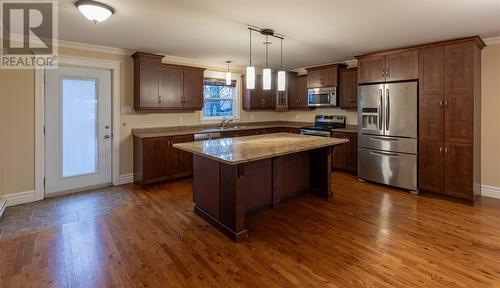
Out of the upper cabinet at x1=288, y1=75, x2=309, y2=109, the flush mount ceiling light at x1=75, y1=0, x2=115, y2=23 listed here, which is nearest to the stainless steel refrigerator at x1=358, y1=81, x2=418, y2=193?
the upper cabinet at x1=288, y1=75, x2=309, y2=109

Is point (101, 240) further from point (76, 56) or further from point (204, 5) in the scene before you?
point (76, 56)

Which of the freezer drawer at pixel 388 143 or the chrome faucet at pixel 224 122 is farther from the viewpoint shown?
the chrome faucet at pixel 224 122

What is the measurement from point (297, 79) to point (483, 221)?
185 inches

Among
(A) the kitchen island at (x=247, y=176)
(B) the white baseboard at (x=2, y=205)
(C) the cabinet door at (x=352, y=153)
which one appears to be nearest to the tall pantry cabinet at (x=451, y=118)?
(C) the cabinet door at (x=352, y=153)

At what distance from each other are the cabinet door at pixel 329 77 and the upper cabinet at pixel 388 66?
92 centimetres

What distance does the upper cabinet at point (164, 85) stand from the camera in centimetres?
475

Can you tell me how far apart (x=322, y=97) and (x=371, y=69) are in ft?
4.83

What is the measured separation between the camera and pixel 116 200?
13.2 ft

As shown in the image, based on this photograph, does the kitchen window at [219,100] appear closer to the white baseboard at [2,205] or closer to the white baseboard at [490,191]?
the white baseboard at [2,205]

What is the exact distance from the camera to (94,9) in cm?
261

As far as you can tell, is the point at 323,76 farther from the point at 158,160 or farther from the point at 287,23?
the point at 158,160

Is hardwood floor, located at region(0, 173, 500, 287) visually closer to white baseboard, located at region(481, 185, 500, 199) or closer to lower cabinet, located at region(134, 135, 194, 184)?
white baseboard, located at region(481, 185, 500, 199)

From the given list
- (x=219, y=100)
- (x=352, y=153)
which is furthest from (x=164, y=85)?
(x=352, y=153)

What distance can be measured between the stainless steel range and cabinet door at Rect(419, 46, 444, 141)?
5.99ft
